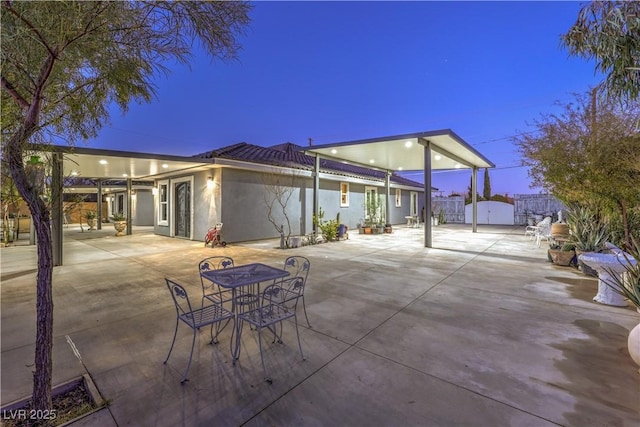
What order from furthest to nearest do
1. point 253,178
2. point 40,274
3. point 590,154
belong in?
1. point 253,178
2. point 590,154
3. point 40,274

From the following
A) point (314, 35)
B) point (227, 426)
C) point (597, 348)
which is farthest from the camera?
point (314, 35)

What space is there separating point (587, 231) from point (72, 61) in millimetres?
9159

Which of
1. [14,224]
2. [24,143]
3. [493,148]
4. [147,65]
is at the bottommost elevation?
[14,224]

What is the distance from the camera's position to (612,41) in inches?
156

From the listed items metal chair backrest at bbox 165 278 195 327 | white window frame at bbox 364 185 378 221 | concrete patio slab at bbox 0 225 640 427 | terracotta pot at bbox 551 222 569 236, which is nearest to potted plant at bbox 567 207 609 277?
terracotta pot at bbox 551 222 569 236

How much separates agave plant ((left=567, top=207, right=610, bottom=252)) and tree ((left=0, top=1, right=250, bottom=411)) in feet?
25.8

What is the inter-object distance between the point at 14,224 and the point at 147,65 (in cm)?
1497

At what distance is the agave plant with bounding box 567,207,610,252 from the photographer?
6086 mm

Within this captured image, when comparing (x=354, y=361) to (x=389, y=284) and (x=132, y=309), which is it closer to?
(x=389, y=284)

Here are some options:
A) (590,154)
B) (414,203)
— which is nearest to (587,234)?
(590,154)

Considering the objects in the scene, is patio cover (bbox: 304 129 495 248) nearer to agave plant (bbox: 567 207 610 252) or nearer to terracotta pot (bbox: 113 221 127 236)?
agave plant (bbox: 567 207 610 252)

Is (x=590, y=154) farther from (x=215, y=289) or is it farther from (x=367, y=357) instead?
(x=215, y=289)

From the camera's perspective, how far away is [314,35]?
10531 mm

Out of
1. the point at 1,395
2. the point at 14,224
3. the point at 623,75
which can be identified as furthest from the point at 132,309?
the point at 14,224
